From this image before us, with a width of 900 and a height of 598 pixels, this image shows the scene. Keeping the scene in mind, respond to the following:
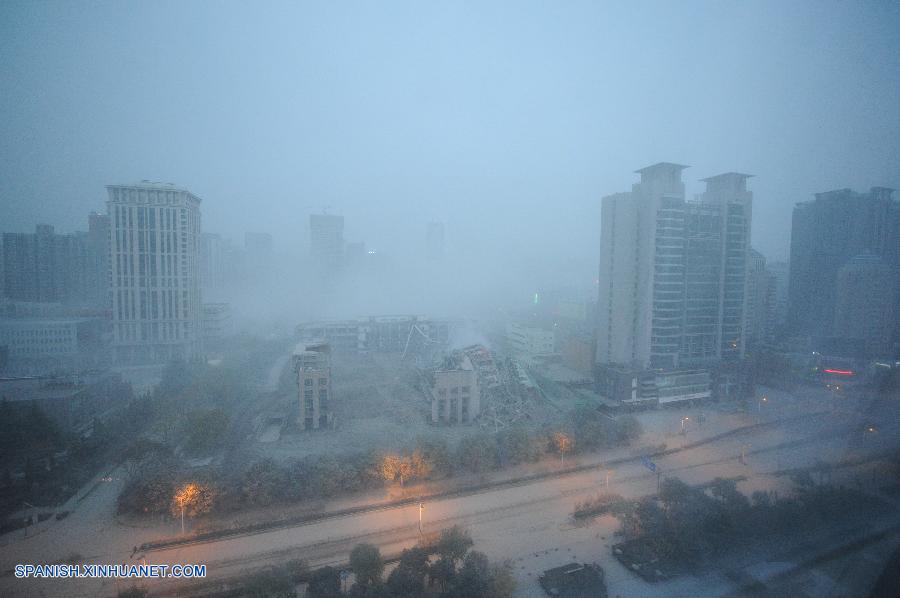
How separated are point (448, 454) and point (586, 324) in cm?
1487

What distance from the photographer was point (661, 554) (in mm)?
3988

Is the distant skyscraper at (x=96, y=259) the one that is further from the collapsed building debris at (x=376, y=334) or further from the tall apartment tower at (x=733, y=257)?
the tall apartment tower at (x=733, y=257)

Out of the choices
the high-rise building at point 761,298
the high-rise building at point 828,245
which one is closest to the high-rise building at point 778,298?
the high-rise building at point 761,298

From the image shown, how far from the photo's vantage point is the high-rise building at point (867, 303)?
8.09 metres

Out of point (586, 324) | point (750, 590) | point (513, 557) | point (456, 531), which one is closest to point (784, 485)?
point (750, 590)

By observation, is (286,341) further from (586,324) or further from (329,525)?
(329,525)

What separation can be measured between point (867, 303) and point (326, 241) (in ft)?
91.0

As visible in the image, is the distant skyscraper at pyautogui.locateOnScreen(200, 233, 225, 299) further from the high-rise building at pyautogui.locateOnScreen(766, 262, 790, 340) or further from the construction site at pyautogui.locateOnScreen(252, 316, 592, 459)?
the high-rise building at pyautogui.locateOnScreen(766, 262, 790, 340)

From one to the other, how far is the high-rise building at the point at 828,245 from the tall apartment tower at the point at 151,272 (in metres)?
16.6

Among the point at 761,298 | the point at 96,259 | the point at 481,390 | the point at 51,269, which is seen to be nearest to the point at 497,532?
the point at 481,390

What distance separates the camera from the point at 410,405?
10.4 metres

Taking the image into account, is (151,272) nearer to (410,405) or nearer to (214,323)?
(214,323)

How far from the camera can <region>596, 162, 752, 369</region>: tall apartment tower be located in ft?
35.1

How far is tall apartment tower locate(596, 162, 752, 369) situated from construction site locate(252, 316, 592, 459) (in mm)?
2113
